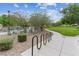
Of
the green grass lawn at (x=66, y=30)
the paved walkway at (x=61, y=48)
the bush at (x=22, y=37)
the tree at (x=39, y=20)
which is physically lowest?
the paved walkway at (x=61, y=48)

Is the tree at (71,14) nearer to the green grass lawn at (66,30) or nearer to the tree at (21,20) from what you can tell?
the green grass lawn at (66,30)

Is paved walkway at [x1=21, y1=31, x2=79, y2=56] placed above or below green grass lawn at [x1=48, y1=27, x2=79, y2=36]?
below

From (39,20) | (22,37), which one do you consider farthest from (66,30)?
(22,37)

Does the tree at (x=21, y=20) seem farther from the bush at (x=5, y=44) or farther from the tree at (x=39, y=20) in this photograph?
the bush at (x=5, y=44)

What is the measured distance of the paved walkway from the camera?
2.04 m

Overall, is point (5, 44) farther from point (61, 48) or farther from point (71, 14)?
point (71, 14)

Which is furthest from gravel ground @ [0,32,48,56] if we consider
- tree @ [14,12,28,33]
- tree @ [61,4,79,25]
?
tree @ [61,4,79,25]

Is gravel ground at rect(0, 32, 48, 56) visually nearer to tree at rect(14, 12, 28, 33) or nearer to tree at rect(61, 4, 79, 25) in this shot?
tree at rect(14, 12, 28, 33)

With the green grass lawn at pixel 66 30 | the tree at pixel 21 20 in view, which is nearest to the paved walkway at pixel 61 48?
the green grass lawn at pixel 66 30

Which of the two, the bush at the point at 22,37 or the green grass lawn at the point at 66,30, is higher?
the green grass lawn at the point at 66,30

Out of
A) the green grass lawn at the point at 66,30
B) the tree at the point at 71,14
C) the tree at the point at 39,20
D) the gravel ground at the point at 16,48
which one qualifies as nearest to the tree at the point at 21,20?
the tree at the point at 39,20

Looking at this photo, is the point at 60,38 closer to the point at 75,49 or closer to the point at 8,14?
the point at 75,49

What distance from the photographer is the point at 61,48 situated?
2.07 metres

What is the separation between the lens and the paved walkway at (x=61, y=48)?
2.04 meters
